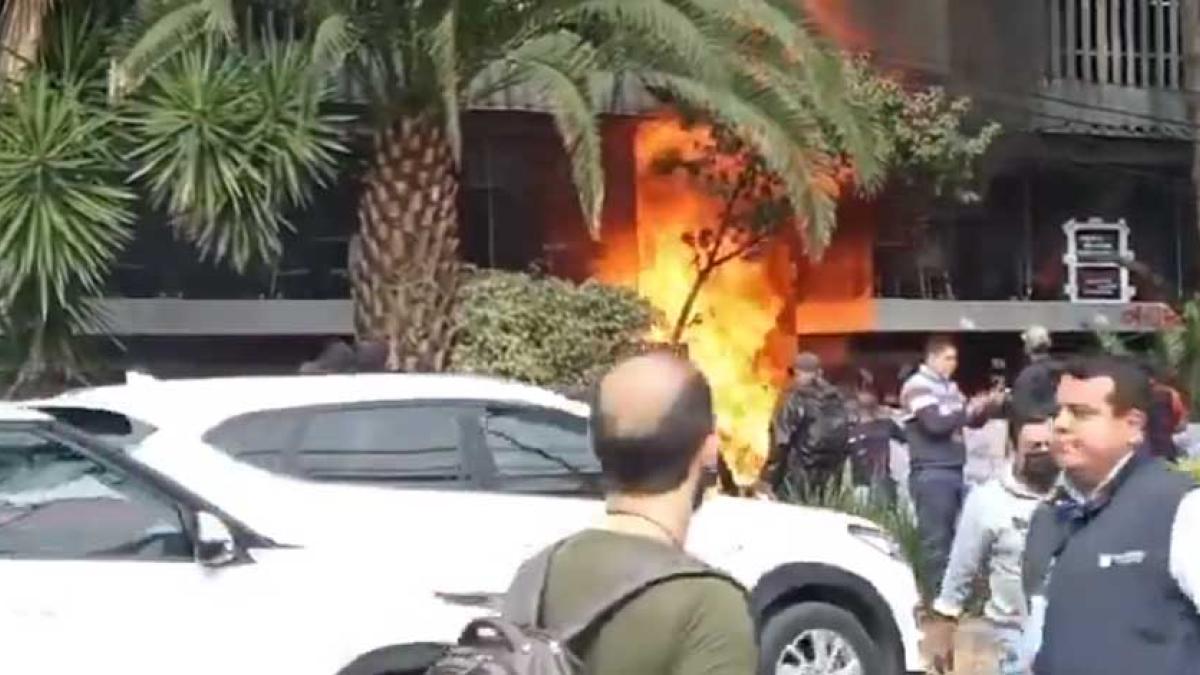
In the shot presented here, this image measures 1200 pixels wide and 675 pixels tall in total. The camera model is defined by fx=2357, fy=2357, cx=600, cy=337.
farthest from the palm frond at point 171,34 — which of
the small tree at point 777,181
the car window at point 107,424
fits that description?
the small tree at point 777,181

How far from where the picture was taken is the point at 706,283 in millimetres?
20453

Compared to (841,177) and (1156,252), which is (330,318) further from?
(1156,252)

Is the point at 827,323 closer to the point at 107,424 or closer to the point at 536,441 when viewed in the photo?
the point at 536,441

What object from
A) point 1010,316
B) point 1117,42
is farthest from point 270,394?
point 1117,42

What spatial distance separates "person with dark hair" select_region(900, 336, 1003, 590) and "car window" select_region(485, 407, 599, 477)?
13.1 feet

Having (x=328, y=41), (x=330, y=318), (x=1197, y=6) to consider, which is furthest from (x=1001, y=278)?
(x=328, y=41)

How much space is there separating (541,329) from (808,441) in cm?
208

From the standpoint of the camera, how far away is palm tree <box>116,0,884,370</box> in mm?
14508

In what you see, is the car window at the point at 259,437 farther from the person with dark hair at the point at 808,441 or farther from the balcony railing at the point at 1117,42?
the balcony railing at the point at 1117,42

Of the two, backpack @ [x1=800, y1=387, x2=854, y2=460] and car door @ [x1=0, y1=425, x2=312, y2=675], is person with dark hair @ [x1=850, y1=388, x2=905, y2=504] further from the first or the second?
car door @ [x1=0, y1=425, x2=312, y2=675]

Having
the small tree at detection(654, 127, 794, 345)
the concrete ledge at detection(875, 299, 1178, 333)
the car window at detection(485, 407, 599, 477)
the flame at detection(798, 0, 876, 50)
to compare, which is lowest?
the concrete ledge at detection(875, 299, 1178, 333)

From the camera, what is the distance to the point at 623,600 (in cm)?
342

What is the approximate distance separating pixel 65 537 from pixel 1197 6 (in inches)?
525

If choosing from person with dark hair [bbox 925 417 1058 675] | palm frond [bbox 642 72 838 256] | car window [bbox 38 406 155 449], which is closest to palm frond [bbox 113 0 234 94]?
palm frond [bbox 642 72 838 256]
